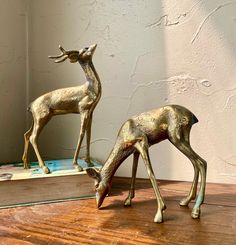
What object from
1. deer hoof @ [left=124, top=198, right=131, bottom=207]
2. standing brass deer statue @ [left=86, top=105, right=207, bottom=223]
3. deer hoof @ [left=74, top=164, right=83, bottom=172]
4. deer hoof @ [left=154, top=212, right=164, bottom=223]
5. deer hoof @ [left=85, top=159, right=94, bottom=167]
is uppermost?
standing brass deer statue @ [left=86, top=105, right=207, bottom=223]

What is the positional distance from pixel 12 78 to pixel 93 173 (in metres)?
0.40

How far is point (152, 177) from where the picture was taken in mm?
545

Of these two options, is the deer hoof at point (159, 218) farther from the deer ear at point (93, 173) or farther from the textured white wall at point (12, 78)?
the textured white wall at point (12, 78)

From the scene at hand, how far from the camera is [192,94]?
0.75 meters

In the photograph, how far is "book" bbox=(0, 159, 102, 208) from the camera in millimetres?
603

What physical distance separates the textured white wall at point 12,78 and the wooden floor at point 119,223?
297mm

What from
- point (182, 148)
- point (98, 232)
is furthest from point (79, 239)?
point (182, 148)

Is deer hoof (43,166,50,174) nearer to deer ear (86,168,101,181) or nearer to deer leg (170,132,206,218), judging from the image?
deer ear (86,168,101,181)

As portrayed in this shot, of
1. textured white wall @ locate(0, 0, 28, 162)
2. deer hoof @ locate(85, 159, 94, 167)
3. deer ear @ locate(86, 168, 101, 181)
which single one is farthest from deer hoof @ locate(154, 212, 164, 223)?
textured white wall @ locate(0, 0, 28, 162)

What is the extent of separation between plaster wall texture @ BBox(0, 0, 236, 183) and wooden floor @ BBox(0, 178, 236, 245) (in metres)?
0.13

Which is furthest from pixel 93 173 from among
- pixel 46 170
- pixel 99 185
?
pixel 46 170

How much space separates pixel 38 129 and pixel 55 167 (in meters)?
0.08

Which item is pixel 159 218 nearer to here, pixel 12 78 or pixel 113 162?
pixel 113 162

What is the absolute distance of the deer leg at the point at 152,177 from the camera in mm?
526
